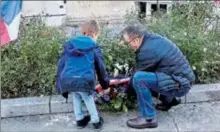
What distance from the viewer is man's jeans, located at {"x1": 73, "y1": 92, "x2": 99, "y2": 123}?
5141 mm

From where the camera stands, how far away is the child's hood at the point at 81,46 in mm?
4977

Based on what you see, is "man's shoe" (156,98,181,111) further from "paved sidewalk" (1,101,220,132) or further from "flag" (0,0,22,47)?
"flag" (0,0,22,47)

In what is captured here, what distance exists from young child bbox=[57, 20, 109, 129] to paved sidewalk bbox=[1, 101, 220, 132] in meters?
0.33

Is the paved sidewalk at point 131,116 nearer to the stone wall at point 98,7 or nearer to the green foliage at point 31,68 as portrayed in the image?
the green foliage at point 31,68

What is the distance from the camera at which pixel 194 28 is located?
630 centimetres

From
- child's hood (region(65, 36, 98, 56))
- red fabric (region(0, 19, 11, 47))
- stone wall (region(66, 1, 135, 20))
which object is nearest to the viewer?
→ child's hood (region(65, 36, 98, 56))

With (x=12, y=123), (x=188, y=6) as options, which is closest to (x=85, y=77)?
(x=12, y=123)

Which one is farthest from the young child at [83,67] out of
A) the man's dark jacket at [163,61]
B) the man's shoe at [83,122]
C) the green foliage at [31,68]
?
the green foliage at [31,68]

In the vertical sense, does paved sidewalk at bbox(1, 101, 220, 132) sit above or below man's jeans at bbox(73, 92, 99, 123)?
below

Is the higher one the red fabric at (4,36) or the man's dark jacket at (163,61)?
the red fabric at (4,36)

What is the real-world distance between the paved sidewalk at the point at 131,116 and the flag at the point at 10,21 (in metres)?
1.08

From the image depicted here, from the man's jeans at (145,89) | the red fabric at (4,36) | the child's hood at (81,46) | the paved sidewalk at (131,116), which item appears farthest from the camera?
the red fabric at (4,36)

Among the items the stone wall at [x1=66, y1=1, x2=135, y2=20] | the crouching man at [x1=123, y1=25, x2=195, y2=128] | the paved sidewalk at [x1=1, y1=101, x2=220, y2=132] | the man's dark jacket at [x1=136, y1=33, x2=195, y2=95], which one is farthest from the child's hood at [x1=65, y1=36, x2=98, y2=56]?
the stone wall at [x1=66, y1=1, x2=135, y2=20]

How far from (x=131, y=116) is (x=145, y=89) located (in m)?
0.52
